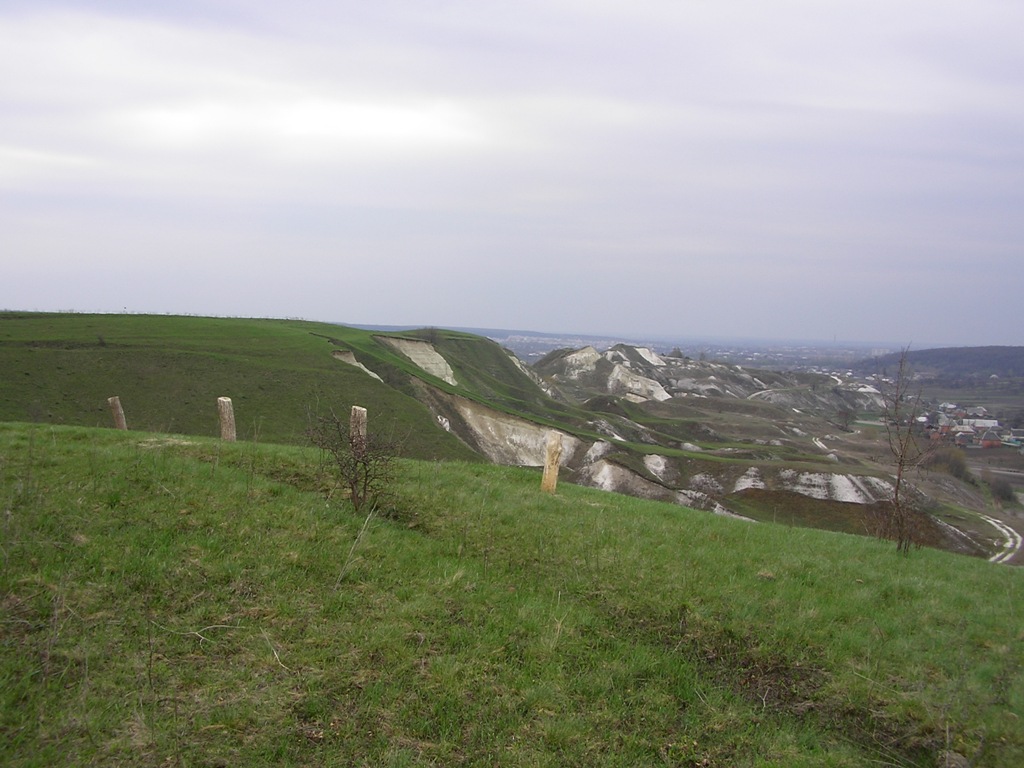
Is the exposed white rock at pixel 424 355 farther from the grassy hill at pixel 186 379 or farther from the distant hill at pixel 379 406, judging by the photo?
the grassy hill at pixel 186 379

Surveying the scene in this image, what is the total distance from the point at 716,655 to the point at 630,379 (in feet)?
363

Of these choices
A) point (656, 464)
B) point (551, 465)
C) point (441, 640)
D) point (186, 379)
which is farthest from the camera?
point (656, 464)

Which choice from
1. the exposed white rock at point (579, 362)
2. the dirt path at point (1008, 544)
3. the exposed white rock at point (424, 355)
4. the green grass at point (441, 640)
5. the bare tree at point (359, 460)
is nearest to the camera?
the green grass at point (441, 640)

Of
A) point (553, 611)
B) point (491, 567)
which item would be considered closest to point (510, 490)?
point (491, 567)

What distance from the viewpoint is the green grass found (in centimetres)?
579

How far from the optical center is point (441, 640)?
7293mm

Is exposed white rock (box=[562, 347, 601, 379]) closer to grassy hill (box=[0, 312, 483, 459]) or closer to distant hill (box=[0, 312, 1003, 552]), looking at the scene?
distant hill (box=[0, 312, 1003, 552])

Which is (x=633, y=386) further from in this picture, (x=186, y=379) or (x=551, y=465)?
(x=551, y=465)

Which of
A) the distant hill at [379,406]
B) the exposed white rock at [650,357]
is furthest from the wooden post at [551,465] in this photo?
the exposed white rock at [650,357]

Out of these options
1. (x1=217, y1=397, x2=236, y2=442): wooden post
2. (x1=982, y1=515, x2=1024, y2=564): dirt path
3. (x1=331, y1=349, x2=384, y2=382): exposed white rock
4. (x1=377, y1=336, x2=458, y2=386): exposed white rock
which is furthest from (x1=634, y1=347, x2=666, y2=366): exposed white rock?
(x1=217, y1=397, x2=236, y2=442): wooden post

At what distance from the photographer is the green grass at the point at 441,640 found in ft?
19.0

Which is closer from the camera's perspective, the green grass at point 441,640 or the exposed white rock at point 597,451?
the green grass at point 441,640

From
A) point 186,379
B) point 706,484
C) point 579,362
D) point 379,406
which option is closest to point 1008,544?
point 706,484

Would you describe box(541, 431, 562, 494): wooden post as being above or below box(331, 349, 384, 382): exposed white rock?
below
